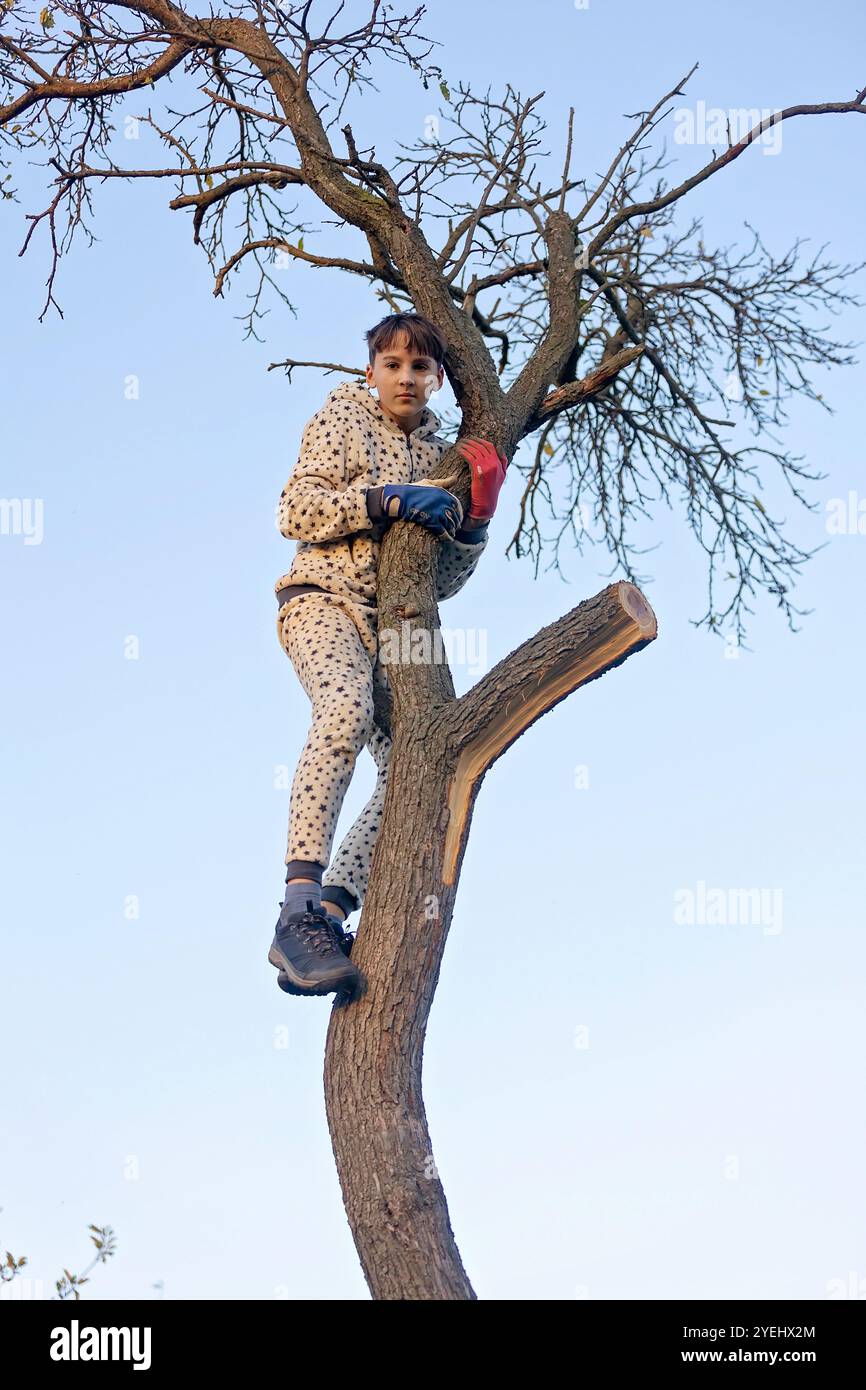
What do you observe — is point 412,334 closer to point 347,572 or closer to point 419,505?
point 419,505

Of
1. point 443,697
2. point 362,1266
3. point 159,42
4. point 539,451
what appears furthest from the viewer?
point 539,451

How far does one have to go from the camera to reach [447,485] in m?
3.82

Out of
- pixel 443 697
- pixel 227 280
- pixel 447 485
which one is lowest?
pixel 443 697

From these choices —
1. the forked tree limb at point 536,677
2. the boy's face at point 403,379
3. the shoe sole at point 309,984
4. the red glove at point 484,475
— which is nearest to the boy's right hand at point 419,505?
the red glove at point 484,475

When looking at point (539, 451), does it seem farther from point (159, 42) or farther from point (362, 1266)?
point (362, 1266)

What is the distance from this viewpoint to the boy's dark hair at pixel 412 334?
3.86 meters

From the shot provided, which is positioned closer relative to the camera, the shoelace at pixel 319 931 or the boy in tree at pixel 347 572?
the shoelace at pixel 319 931

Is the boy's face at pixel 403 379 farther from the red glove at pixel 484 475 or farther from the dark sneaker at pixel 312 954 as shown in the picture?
the dark sneaker at pixel 312 954

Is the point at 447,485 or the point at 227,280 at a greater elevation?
the point at 227,280

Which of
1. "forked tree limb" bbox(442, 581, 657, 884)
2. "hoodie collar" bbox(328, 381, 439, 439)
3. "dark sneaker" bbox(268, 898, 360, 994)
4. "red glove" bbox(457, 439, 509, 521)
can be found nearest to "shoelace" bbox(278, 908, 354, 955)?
"dark sneaker" bbox(268, 898, 360, 994)

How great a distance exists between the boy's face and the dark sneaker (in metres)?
1.49

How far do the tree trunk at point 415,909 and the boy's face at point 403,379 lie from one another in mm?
676
